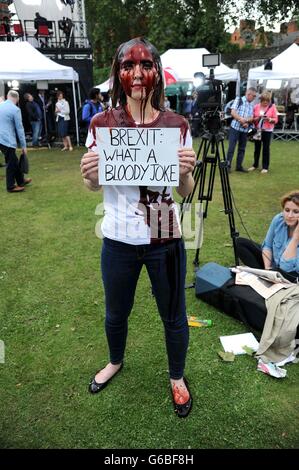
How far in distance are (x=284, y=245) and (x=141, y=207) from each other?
1899 mm

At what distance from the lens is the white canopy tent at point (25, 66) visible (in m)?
10.4

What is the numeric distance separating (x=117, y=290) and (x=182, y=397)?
2.83 feet

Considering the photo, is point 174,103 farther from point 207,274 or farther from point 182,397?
point 182,397

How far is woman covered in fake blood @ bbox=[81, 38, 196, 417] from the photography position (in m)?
1.74

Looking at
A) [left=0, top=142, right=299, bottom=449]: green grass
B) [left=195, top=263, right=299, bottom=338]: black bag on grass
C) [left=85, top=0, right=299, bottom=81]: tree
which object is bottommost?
[left=0, top=142, right=299, bottom=449]: green grass

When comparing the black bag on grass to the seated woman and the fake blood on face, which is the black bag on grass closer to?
the seated woman

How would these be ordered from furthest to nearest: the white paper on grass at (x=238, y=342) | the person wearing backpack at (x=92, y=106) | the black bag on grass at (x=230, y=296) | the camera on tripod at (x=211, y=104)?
1. the person wearing backpack at (x=92, y=106)
2. the camera on tripod at (x=211, y=104)
3. the black bag on grass at (x=230, y=296)
4. the white paper on grass at (x=238, y=342)

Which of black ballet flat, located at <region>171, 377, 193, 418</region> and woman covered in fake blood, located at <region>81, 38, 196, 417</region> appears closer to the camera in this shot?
woman covered in fake blood, located at <region>81, 38, 196, 417</region>

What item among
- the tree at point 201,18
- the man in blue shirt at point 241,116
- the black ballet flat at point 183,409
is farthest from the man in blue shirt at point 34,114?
the tree at point 201,18

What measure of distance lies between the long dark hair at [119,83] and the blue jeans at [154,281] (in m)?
0.72

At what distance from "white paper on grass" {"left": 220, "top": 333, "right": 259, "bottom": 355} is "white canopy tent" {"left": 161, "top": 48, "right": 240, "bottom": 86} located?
517 inches

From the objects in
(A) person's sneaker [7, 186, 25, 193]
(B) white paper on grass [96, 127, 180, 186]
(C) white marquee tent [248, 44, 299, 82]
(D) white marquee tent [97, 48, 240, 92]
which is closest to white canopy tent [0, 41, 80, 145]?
(D) white marquee tent [97, 48, 240, 92]

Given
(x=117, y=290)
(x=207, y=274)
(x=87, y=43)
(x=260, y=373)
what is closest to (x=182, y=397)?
(x=260, y=373)

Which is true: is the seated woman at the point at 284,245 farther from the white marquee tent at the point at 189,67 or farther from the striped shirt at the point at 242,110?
the white marquee tent at the point at 189,67
